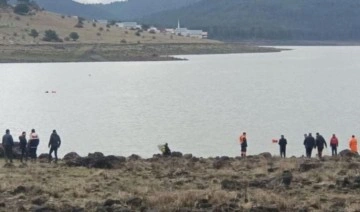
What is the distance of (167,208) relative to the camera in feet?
59.4

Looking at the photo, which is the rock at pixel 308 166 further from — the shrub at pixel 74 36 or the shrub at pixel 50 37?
the shrub at pixel 74 36

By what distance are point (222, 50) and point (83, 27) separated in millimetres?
41109

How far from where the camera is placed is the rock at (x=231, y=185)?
69.6 feet

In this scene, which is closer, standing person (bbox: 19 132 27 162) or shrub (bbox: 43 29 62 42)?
standing person (bbox: 19 132 27 162)

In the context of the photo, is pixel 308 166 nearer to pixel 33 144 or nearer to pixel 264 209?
pixel 264 209

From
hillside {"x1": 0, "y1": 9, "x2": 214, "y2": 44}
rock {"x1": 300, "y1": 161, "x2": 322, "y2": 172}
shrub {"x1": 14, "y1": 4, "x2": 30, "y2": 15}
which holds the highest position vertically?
shrub {"x1": 14, "y1": 4, "x2": 30, "y2": 15}

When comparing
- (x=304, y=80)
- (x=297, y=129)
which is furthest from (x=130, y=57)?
(x=297, y=129)

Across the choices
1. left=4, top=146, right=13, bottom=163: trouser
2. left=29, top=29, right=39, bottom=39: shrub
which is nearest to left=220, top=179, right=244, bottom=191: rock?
left=4, top=146, right=13, bottom=163: trouser

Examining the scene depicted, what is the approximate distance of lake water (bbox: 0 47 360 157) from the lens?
46.4 meters

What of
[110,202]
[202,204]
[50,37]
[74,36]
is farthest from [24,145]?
[74,36]

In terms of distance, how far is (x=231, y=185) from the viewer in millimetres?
21484

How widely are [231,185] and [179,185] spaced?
164 centimetres

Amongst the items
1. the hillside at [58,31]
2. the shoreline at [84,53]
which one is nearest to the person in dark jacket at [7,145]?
the shoreline at [84,53]

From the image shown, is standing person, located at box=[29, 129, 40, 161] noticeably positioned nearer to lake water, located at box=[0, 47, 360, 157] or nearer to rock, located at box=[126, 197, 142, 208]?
lake water, located at box=[0, 47, 360, 157]
